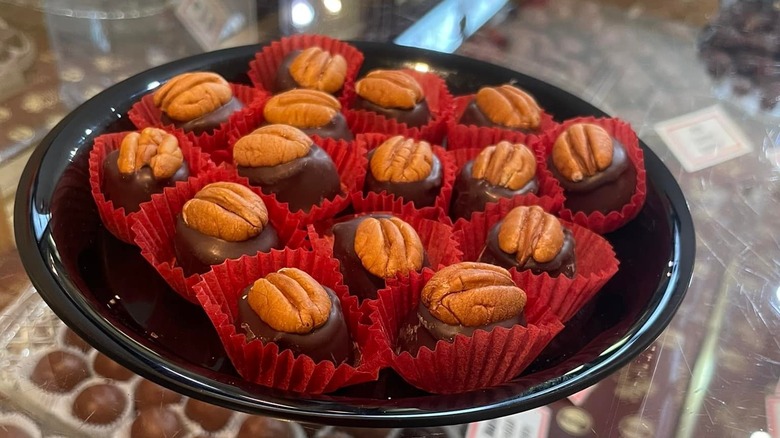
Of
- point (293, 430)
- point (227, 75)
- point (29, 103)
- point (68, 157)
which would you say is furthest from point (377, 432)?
point (29, 103)

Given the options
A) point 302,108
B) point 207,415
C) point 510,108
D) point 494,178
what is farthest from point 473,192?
point 207,415

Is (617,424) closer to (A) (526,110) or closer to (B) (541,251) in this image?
(B) (541,251)

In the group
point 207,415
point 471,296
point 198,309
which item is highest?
point 471,296

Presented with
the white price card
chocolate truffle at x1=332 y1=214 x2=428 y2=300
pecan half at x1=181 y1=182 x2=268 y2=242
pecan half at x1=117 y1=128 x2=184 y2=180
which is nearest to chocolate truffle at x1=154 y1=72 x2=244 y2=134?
pecan half at x1=117 y1=128 x2=184 y2=180

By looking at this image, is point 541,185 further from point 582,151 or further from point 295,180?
point 295,180

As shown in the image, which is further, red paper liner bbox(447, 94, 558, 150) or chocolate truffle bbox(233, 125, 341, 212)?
red paper liner bbox(447, 94, 558, 150)

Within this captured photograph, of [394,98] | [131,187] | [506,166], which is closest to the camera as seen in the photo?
[131,187]

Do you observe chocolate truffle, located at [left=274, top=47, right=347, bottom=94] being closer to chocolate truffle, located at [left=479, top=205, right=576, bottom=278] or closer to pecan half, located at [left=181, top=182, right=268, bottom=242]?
pecan half, located at [left=181, top=182, right=268, bottom=242]
